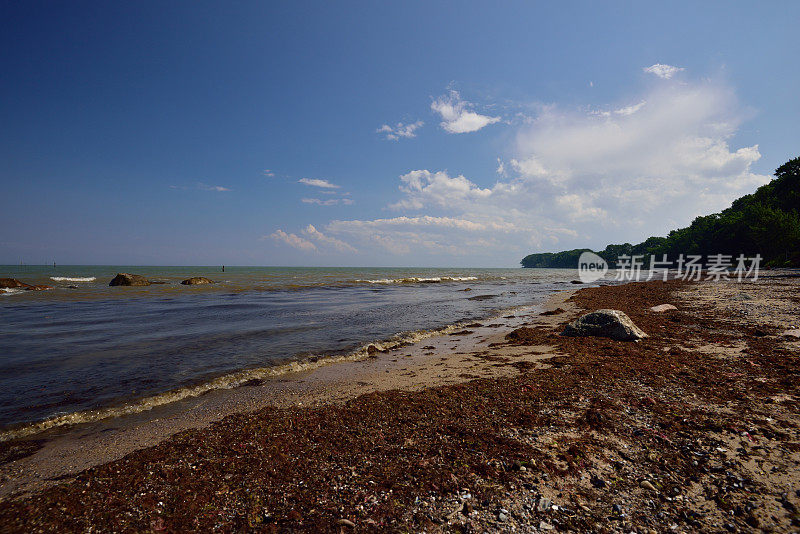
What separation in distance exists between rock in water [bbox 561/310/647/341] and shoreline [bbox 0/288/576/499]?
3476 millimetres

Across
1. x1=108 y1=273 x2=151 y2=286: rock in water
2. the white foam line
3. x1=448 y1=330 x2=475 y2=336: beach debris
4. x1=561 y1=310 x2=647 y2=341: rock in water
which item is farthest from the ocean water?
x1=108 y1=273 x2=151 y2=286: rock in water

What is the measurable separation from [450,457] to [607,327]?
9565 millimetres

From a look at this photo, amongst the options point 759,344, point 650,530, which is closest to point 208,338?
point 650,530

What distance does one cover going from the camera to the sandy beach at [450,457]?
10.1ft

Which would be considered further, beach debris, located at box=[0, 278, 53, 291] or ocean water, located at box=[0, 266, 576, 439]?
beach debris, located at box=[0, 278, 53, 291]

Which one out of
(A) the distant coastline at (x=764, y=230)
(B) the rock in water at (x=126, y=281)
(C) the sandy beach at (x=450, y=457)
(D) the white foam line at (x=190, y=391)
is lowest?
(D) the white foam line at (x=190, y=391)

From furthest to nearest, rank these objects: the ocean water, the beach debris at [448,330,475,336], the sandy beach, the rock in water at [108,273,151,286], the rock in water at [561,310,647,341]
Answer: the rock in water at [108,273,151,286]
the beach debris at [448,330,475,336]
the rock in water at [561,310,647,341]
the ocean water
the sandy beach

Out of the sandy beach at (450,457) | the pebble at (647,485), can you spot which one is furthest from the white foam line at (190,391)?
the pebble at (647,485)

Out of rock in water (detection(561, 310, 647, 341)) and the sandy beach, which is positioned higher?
rock in water (detection(561, 310, 647, 341))

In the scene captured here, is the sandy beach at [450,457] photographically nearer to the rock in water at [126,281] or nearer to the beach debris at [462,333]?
the beach debris at [462,333]

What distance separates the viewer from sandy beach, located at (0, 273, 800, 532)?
309 cm

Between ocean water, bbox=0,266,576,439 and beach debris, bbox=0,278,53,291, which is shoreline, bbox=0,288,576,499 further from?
beach debris, bbox=0,278,53,291

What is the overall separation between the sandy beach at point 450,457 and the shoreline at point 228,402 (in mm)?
47

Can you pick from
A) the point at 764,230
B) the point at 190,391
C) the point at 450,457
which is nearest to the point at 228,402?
the point at 190,391
